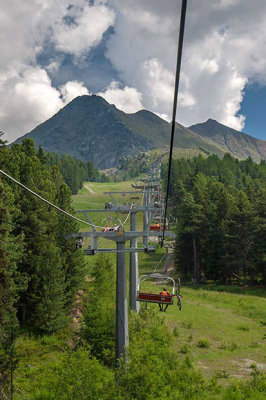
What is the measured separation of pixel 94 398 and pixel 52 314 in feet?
51.2

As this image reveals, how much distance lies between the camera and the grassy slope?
21.1 m

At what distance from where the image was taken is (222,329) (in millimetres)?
28844

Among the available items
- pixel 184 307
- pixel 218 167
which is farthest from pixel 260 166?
pixel 184 307

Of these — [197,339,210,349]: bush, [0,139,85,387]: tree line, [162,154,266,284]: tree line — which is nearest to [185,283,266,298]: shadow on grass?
[162,154,266,284]: tree line

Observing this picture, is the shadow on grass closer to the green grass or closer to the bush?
the green grass

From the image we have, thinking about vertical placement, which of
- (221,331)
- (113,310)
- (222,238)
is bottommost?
(221,331)

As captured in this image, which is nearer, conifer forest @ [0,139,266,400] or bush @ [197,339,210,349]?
conifer forest @ [0,139,266,400]

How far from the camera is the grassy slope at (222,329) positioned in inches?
830

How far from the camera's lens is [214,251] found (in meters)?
49.0

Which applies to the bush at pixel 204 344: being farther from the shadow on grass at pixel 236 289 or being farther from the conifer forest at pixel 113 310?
the shadow on grass at pixel 236 289

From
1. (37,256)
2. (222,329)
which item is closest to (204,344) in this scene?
(222,329)

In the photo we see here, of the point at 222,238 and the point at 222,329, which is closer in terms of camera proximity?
the point at 222,329

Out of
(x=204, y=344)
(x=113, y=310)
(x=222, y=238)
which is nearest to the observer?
(x=113, y=310)

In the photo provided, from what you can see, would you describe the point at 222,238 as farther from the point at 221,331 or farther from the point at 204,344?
the point at 204,344
